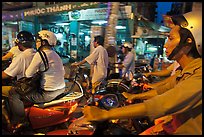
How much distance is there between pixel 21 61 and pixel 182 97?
2.72 m

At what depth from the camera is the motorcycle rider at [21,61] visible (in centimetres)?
333

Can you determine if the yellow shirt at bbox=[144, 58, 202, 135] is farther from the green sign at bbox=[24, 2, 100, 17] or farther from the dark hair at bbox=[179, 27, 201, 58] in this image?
the green sign at bbox=[24, 2, 100, 17]

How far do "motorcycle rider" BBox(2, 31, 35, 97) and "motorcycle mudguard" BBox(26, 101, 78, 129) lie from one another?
1.60 ft

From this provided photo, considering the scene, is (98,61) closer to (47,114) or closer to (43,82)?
(43,82)

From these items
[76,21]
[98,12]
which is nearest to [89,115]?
[98,12]

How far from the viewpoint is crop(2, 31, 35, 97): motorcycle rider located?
3330 mm

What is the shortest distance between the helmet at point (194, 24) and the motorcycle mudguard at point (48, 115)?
7.29 ft

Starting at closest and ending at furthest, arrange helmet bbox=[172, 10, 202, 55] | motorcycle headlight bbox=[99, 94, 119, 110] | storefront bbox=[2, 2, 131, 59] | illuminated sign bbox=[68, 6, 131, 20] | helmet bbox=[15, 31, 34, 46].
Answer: helmet bbox=[172, 10, 202, 55] < motorcycle headlight bbox=[99, 94, 119, 110] < helmet bbox=[15, 31, 34, 46] < illuminated sign bbox=[68, 6, 131, 20] < storefront bbox=[2, 2, 131, 59]

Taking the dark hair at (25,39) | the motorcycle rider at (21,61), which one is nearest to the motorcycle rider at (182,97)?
the motorcycle rider at (21,61)

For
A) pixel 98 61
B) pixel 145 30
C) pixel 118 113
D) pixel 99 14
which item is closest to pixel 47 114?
pixel 118 113

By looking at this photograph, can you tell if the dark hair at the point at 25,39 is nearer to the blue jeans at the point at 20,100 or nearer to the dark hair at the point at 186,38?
the blue jeans at the point at 20,100

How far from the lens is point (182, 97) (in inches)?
56.9

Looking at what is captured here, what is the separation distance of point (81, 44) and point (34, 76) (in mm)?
12412

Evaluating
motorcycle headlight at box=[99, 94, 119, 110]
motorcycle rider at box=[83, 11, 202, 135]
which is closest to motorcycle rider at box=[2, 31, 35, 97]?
motorcycle headlight at box=[99, 94, 119, 110]
